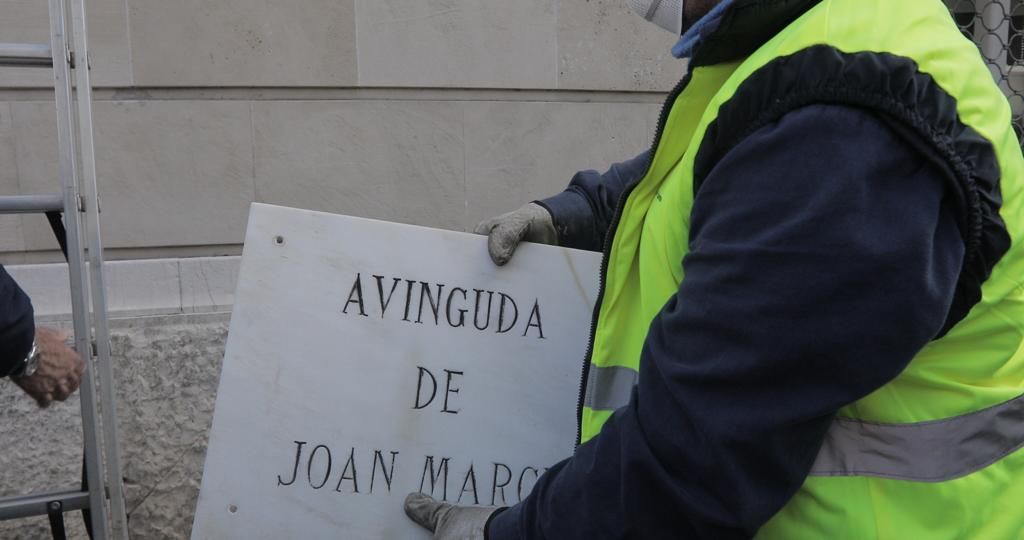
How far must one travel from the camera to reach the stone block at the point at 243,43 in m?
3.56

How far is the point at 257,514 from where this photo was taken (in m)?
1.72

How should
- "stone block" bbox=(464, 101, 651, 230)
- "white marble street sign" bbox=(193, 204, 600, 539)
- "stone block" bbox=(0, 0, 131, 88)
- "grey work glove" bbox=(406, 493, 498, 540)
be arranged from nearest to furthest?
"grey work glove" bbox=(406, 493, 498, 540) < "white marble street sign" bbox=(193, 204, 600, 539) < "stone block" bbox=(0, 0, 131, 88) < "stone block" bbox=(464, 101, 651, 230)

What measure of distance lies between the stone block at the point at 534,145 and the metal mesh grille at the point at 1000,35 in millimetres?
2231

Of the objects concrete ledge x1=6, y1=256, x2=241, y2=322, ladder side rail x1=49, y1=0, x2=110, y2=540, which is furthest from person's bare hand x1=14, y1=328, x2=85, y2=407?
concrete ledge x1=6, y1=256, x2=241, y2=322

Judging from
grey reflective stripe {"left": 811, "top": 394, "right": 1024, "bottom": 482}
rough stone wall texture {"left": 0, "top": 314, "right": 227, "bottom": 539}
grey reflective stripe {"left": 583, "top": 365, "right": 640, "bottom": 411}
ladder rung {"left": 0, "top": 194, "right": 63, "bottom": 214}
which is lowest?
rough stone wall texture {"left": 0, "top": 314, "right": 227, "bottom": 539}

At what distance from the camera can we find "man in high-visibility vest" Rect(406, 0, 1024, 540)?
0.92m

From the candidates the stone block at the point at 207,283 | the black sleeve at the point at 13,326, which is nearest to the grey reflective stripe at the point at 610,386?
the black sleeve at the point at 13,326

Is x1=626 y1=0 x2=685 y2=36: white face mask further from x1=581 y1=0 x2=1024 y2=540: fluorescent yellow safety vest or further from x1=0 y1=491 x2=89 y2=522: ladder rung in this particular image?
x1=0 y1=491 x2=89 y2=522: ladder rung

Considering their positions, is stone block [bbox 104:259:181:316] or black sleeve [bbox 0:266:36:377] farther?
stone block [bbox 104:259:181:316]

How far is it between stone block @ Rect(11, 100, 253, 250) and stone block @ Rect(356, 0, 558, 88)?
2.05 ft

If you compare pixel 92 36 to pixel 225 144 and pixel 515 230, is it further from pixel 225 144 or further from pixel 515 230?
pixel 515 230

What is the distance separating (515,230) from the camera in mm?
1846

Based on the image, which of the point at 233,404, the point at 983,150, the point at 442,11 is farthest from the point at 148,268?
the point at 983,150

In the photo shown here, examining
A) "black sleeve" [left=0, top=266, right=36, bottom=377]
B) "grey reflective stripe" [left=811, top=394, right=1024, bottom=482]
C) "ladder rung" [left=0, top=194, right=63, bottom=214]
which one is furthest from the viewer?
"ladder rung" [left=0, top=194, right=63, bottom=214]
